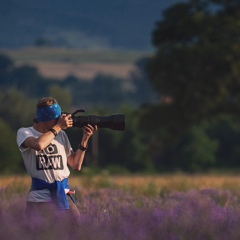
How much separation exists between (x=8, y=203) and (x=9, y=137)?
49.0 meters

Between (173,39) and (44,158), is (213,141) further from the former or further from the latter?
(44,158)

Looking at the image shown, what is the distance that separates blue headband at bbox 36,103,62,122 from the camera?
9.23 meters

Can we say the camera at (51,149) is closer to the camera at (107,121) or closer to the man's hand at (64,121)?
the man's hand at (64,121)

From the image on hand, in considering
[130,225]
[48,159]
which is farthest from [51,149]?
[130,225]

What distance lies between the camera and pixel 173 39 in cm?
6469

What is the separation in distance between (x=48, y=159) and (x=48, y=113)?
368 millimetres

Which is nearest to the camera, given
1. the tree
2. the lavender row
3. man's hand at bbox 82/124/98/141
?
the lavender row

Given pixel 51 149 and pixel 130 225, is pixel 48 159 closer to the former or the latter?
pixel 51 149

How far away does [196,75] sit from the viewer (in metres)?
60.1

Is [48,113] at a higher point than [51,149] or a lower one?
higher

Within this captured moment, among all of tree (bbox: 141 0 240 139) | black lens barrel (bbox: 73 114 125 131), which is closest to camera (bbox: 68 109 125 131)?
black lens barrel (bbox: 73 114 125 131)

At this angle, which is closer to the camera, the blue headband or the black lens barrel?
the blue headband

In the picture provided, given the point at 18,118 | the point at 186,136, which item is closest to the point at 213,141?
the point at 186,136

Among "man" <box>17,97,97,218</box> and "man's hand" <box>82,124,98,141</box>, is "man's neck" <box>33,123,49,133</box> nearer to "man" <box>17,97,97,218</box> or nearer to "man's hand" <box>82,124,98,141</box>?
"man" <box>17,97,97,218</box>
